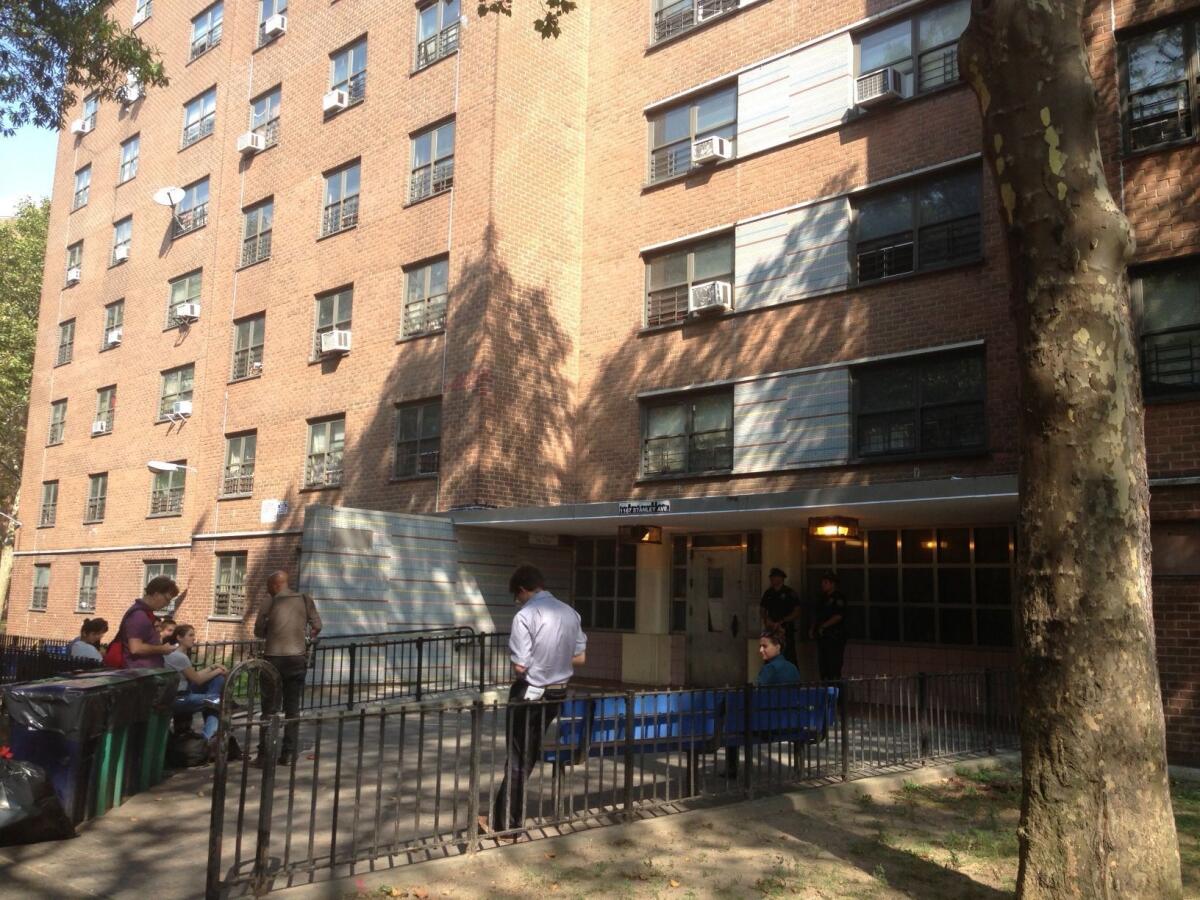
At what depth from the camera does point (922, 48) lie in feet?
53.7

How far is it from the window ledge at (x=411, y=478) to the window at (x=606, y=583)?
120 inches

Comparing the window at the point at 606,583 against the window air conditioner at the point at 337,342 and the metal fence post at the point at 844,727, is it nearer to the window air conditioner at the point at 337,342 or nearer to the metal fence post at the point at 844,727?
the window air conditioner at the point at 337,342

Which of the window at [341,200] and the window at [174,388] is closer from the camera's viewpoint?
the window at [341,200]

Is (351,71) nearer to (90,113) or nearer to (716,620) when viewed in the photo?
(716,620)

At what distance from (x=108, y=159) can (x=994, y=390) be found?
28685mm

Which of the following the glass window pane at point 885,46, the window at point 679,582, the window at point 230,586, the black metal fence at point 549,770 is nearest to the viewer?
the black metal fence at point 549,770

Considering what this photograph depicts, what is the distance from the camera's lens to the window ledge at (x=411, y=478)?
1966 centimetres

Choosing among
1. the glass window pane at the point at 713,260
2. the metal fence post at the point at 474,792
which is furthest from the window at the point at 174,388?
the metal fence post at the point at 474,792

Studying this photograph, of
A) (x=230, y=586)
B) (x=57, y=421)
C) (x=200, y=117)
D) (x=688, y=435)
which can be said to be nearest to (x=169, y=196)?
(x=200, y=117)

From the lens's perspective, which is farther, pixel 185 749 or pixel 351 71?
pixel 351 71

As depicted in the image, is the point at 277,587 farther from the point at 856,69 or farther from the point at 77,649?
the point at 856,69

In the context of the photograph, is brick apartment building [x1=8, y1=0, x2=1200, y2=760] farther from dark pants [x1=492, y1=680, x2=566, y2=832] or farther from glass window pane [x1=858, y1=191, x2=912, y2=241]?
dark pants [x1=492, y1=680, x2=566, y2=832]

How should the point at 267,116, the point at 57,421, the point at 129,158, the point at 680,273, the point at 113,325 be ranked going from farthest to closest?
1. the point at 57,421
2. the point at 129,158
3. the point at 113,325
4. the point at 267,116
5. the point at 680,273

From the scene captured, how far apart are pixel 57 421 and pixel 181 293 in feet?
26.4
